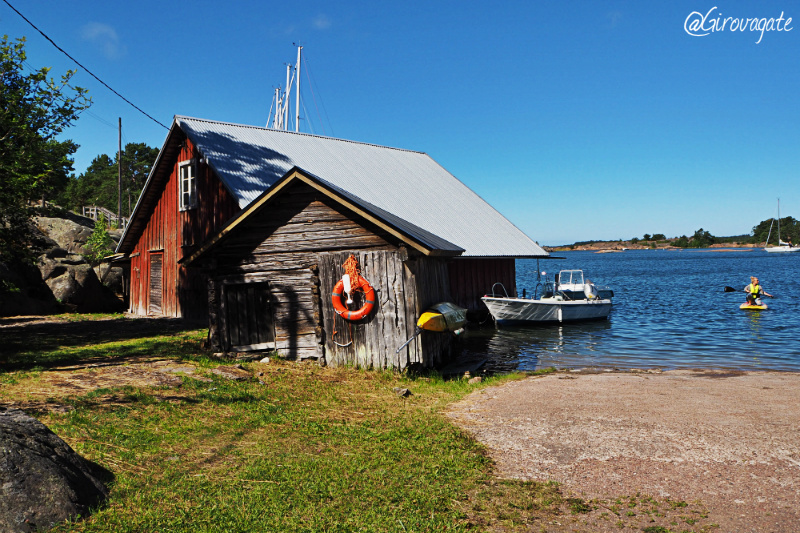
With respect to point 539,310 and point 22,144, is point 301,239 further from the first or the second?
point 539,310

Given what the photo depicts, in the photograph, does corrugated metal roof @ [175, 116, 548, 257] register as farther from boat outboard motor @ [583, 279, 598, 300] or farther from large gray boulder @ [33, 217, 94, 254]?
large gray boulder @ [33, 217, 94, 254]

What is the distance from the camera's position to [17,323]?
2172cm

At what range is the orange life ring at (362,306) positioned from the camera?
521 inches

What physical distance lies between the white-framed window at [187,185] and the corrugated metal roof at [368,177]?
52.9 inches

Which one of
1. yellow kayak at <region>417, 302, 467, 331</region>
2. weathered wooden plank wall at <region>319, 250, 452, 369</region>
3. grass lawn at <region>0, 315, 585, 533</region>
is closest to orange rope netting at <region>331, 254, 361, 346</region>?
weathered wooden plank wall at <region>319, 250, 452, 369</region>

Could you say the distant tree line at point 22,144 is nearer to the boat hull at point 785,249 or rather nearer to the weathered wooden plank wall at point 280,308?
the weathered wooden plank wall at point 280,308

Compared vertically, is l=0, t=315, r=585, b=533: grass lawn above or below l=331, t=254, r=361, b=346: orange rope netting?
below

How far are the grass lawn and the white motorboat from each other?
12998mm

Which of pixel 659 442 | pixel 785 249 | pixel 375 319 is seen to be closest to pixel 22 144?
pixel 375 319

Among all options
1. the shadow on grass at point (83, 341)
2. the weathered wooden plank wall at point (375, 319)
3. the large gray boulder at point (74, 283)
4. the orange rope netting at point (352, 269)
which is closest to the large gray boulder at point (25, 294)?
the large gray boulder at point (74, 283)

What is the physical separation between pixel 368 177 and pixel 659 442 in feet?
68.6

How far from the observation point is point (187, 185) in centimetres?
2305

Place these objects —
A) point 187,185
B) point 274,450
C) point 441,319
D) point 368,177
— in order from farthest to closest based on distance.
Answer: point 368,177
point 187,185
point 441,319
point 274,450

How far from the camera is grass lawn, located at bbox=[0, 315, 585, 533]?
554 cm
